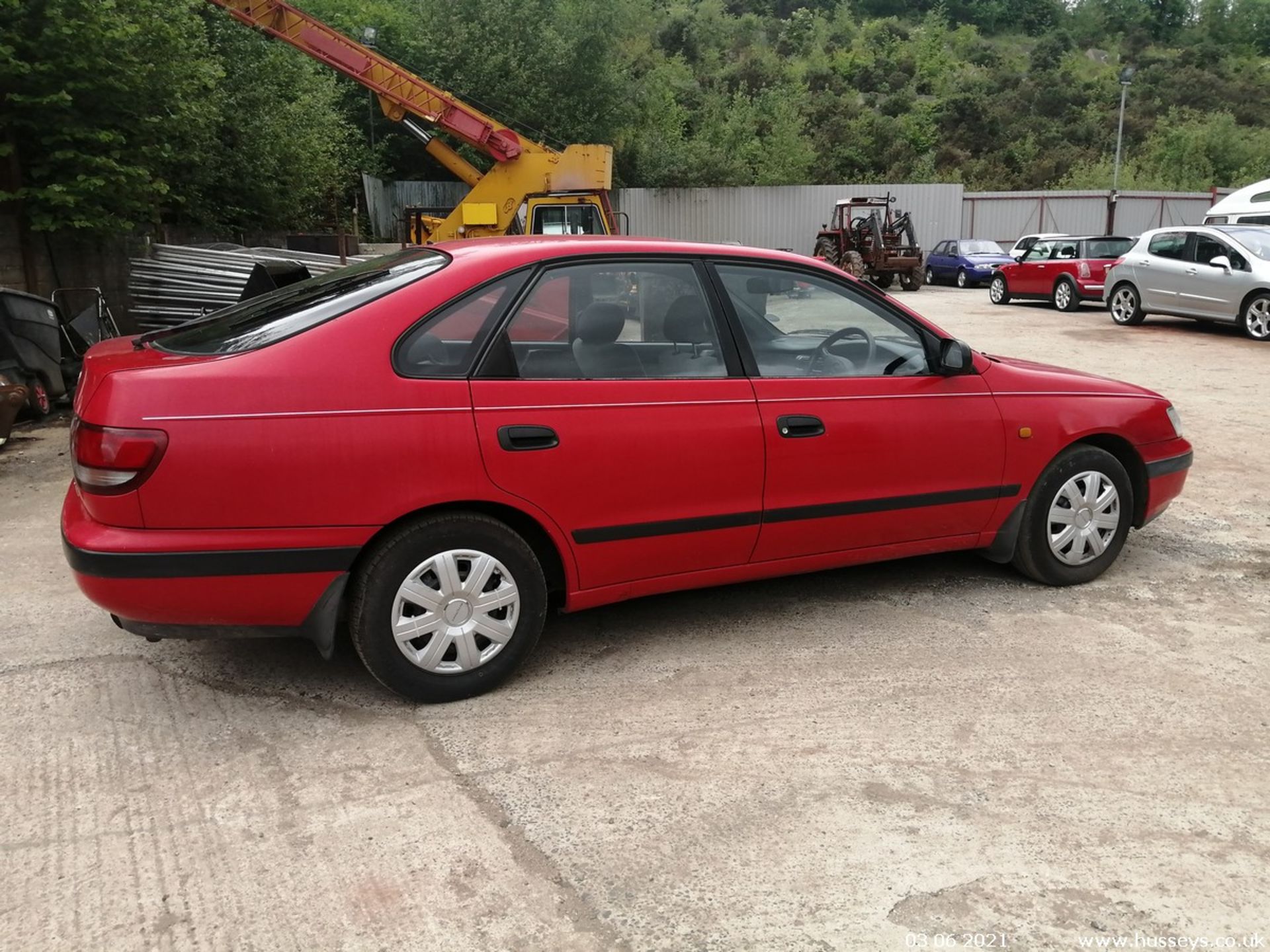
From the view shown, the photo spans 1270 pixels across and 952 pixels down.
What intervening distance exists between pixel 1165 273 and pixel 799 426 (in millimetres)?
14156

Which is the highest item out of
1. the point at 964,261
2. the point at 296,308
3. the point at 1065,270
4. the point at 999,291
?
the point at 296,308

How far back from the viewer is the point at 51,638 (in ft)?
13.6

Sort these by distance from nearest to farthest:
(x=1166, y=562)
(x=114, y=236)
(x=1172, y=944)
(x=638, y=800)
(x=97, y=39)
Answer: (x=1172, y=944) < (x=638, y=800) < (x=1166, y=562) < (x=97, y=39) < (x=114, y=236)

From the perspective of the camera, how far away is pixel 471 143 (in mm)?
18188

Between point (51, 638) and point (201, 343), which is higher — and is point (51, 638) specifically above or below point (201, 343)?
below

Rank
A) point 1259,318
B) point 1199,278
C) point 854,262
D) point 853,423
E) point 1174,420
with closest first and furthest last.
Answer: point 853,423, point 1174,420, point 1259,318, point 1199,278, point 854,262

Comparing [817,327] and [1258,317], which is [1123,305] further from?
[817,327]

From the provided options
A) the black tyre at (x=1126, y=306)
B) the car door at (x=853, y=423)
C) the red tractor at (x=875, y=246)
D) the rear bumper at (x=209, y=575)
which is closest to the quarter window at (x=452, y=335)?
the rear bumper at (x=209, y=575)

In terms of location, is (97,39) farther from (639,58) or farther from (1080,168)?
(1080,168)

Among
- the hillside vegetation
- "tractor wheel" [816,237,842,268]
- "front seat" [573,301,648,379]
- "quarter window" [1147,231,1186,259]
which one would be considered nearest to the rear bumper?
"front seat" [573,301,648,379]

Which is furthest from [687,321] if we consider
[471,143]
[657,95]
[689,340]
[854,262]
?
[657,95]

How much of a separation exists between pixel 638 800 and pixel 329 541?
4.23 feet

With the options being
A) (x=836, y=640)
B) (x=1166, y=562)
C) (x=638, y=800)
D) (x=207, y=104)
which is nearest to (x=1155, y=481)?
(x=1166, y=562)

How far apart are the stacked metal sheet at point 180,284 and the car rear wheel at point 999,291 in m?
14.6
